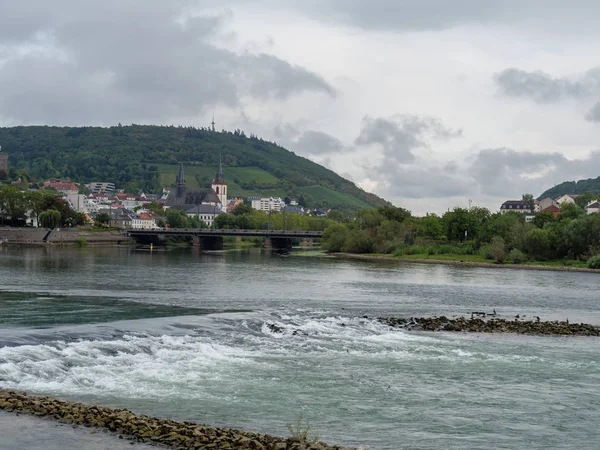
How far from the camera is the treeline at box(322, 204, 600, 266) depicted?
4390 inches

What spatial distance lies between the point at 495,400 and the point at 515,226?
102 meters

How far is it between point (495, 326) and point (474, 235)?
102 m

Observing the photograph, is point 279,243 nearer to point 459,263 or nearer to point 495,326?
point 459,263

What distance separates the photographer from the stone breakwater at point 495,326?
4069 centimetres

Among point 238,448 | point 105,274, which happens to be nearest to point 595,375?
point 238,448

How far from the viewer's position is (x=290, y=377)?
27.0 m

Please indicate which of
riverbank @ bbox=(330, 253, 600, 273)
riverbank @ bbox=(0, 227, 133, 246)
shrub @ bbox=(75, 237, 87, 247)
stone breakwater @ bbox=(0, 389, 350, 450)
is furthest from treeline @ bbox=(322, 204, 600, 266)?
stone breakwater @ bbox=(0, 389, 350, 450)

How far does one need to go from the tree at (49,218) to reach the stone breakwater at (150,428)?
15013 cm

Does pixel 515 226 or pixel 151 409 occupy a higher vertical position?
pixel 515 226

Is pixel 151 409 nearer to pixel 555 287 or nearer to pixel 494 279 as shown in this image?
pixel 555 287

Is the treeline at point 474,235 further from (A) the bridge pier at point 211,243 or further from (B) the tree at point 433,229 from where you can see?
(A) the bridge pier at point 211,243

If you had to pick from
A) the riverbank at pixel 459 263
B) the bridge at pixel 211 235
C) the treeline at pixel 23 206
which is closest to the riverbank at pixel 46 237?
the treeline at pixel 23 206

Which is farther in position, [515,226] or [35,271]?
[515,226]

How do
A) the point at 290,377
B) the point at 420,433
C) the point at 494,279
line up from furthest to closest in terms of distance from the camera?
the point at 494,279 → the point at 290,377 → the point at 420,433
